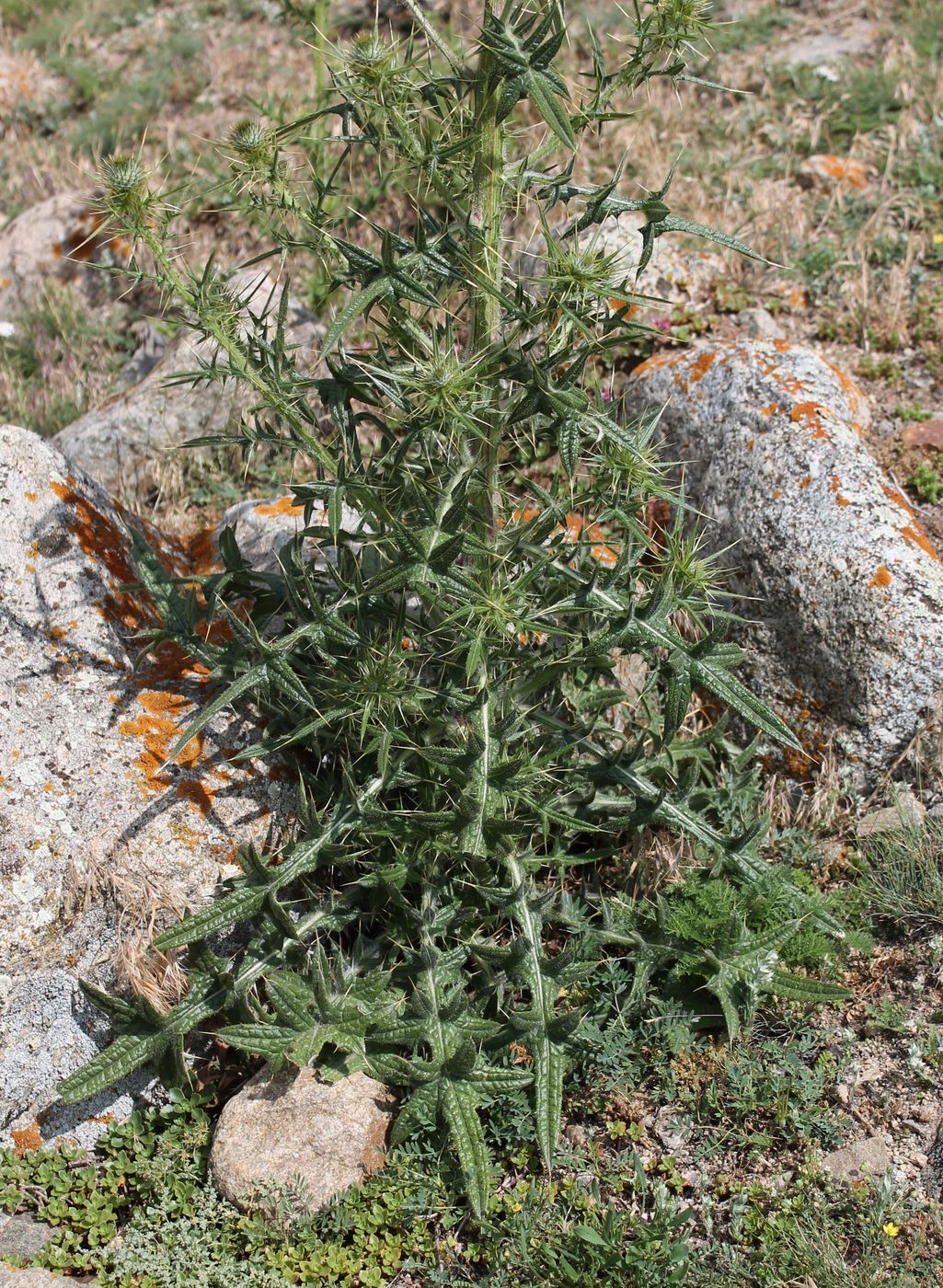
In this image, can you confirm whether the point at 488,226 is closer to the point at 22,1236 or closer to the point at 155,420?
the point at 22,1236

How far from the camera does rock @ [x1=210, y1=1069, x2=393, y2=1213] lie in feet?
8.94

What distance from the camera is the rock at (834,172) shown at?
5496mm

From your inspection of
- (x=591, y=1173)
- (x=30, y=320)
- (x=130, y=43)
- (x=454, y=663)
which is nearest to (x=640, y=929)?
(x=591, y=1173)

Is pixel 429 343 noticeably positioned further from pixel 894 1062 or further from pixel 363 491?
pixel 894 1062

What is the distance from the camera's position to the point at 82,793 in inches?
121

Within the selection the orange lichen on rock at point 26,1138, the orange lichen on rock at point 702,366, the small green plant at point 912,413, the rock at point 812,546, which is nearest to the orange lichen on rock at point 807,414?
the rock at point 812,546

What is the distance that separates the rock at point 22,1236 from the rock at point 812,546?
96.4 inches

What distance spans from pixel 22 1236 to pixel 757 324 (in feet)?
13.8

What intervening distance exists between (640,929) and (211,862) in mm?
1254

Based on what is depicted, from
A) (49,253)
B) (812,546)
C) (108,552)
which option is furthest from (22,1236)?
(49,253)

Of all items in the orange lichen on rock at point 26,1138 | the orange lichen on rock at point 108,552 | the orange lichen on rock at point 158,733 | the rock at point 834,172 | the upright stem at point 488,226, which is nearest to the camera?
the upright stem at point 488,226

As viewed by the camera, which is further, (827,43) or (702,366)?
(827,43)

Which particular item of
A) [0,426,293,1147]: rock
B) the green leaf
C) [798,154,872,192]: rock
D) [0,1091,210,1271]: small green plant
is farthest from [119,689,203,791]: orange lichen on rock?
[798,154,872,192]: rock

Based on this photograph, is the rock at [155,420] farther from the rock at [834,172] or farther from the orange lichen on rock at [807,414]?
the rock at [834,172]
